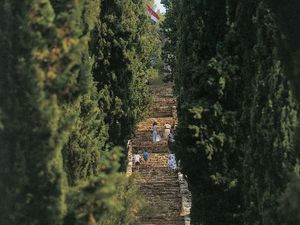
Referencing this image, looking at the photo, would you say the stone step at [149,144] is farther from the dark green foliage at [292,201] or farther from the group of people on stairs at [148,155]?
the dark green foliage at [292,201]

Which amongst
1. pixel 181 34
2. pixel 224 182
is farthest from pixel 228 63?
pixel 224 182

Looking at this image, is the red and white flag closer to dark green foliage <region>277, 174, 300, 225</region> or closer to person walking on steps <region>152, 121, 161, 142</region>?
person walking on steps <region>152, 121, 161, 142</region>

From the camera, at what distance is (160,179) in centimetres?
2384

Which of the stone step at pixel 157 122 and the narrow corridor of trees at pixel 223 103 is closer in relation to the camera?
the narrow corridor of trees at pixel 223 103

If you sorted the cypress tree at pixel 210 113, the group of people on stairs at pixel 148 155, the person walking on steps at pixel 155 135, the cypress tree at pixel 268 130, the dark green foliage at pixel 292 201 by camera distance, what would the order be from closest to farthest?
the dark green foliage at pixel 292 201
the cypress tree at pixel 268 130
the cypress tree at pixel 210 113
the group of people on stairs at pixel 148 155
the person walking on steps at pixel 155 135

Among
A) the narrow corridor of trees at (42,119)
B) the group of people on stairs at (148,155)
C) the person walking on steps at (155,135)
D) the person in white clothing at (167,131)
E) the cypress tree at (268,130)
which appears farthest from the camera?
the person in white clothing at (167,131)

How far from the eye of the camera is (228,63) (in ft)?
38.9

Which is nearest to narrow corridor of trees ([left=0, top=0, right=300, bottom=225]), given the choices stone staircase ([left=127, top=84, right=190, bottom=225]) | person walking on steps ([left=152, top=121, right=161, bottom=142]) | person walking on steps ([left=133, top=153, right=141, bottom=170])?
stone staircase ([left=127, top=84, right=190, bottom=225])

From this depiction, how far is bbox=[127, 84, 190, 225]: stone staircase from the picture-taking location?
19672 mm

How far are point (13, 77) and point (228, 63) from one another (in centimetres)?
635

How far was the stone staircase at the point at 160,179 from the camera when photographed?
19.7 m

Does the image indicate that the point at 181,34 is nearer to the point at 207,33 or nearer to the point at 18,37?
the point at 207,33

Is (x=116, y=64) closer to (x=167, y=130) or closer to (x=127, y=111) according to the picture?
(x=127, y=111)

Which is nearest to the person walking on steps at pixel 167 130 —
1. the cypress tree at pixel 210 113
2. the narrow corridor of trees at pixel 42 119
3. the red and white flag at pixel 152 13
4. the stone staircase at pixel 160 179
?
the stone staircase at pixel 160 179
